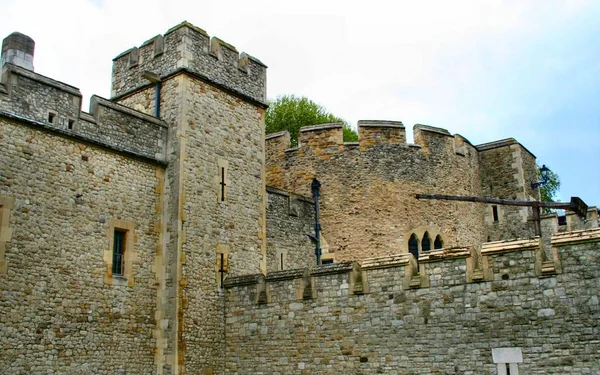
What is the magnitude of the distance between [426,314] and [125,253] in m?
5.67

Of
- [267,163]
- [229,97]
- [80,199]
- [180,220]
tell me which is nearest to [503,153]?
[267,163]

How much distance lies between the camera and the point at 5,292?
1062cm

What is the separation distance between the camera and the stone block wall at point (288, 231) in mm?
16562

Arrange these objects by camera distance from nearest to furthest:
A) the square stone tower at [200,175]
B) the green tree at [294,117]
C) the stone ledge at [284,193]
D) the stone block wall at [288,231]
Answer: the square stone tower at [200,175] < the stone block wall at [288,231] < the stone ledge at [284,193] < the green tree at [294,117]

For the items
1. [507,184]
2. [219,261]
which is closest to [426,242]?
[507,184]

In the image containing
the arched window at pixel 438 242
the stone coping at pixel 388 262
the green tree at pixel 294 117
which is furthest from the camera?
the green tree at pixel 294 117

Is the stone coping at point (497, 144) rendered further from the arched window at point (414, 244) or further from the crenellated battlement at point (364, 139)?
the arched window at point (414, 244)

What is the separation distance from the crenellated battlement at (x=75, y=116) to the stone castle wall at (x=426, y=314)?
11.2 ft

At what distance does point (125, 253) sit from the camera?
12672 millimetres

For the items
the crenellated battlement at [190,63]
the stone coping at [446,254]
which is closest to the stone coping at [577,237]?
the stone coping at [446,254]

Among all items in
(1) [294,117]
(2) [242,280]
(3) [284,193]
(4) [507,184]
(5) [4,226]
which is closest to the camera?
(5) [4,226]

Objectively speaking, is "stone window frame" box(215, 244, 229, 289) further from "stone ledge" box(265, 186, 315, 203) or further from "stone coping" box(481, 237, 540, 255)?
"stone coping" box(481, 237, 540, 255)

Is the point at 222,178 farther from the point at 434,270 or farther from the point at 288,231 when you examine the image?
the point at 434,270

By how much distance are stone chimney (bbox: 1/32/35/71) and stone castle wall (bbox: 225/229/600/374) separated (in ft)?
20.0
